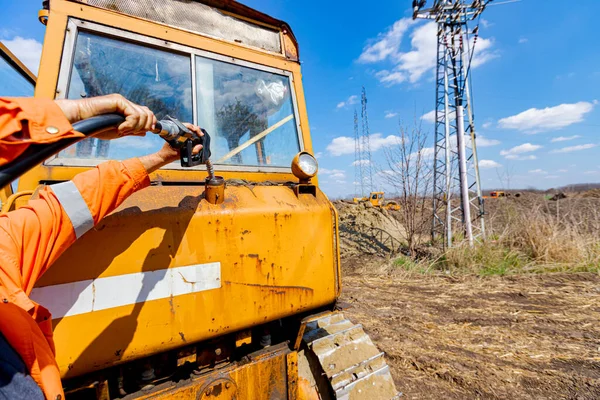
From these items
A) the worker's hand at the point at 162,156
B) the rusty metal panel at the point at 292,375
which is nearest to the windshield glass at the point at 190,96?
the worker's hand at the point at 162,156

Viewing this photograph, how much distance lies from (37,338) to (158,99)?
133 centimetres

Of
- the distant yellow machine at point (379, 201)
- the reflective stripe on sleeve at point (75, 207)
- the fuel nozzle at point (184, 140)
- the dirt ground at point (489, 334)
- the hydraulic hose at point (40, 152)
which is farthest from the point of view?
the distant yellow machine at point (379, 201)

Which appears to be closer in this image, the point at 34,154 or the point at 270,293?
the point at 34,154

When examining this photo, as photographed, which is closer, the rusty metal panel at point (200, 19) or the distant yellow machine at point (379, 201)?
the rusty metal panel at point (200, 19)

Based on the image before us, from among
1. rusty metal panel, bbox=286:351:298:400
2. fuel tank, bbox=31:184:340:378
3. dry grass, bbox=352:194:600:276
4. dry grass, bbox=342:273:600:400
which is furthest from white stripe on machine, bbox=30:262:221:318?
dry grass, bbox=352:194:600:276

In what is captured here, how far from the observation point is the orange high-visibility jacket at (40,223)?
26.0 inches

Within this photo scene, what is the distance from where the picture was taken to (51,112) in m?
0.70

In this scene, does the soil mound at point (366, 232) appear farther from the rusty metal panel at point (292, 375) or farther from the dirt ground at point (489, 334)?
the rusty metal panel at point (292, 375)

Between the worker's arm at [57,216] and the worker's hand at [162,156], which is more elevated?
the worker's hand at [162,156]

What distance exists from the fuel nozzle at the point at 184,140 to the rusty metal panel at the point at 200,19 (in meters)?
0.92

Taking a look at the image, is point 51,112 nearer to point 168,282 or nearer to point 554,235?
point 168,282

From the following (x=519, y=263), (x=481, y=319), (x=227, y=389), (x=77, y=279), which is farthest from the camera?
(x=519, y=263)

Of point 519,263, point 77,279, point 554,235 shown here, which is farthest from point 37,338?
point 554,235

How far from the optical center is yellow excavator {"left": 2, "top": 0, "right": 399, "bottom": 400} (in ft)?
3.93
